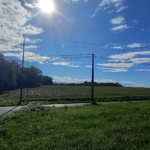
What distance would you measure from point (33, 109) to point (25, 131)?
6236 mm

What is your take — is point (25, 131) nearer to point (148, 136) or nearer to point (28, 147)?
point (28, 147)

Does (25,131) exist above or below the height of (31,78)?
below

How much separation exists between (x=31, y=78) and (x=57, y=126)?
89868 millimetres

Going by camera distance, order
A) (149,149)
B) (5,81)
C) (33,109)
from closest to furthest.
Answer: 1. (149,149)
2. (33,109)
3. (5,81)

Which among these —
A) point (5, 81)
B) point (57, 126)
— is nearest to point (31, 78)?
point (5, 81)

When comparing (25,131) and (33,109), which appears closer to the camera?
(25,131)

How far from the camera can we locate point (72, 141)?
5.68m

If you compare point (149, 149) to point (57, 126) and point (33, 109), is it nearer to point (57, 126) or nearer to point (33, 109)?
point (57, 126)

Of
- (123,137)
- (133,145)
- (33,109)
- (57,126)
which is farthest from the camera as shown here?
(33,109)

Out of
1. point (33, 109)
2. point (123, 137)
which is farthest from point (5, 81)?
point (123, 137)

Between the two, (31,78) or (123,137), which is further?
(31,78)

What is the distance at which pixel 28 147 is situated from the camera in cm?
523

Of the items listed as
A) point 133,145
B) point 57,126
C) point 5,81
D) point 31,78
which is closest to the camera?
point 133,145

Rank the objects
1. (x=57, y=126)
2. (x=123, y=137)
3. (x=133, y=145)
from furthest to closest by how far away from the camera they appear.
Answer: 1. (x=57, y=126)
2. (x=123, y=137)
3. (x=133, y=145)
